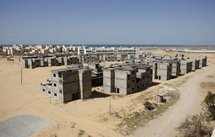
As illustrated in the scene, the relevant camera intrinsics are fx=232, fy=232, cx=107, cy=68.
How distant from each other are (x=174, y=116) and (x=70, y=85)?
19269 millimetres

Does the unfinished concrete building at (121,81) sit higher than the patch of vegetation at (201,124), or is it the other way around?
the unfinished concrete building at (121,81)

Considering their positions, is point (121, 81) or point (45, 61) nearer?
point (121, 81)

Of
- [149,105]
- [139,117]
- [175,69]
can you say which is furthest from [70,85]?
[175,69]

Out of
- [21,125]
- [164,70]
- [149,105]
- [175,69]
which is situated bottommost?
[21,125]

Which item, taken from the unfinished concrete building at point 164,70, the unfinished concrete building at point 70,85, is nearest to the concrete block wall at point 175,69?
the unfinished concrete building at point 164,70

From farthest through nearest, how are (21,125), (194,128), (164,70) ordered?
(164,70)
(21,125)
(194,128)

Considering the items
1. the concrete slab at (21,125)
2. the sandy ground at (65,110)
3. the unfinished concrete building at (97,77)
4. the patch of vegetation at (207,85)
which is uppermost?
the unfinished concrete building at (97,77)

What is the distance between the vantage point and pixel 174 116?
35594mm

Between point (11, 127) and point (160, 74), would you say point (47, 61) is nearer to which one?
point (160, 74)

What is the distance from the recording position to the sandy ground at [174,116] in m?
29.8

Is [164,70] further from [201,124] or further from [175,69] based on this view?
[201,124]

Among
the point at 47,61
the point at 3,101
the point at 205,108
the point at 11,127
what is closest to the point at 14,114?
the point at 11,127

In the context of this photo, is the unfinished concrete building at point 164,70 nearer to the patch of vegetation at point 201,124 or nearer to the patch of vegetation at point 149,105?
the patch of vegetation at point 149,105

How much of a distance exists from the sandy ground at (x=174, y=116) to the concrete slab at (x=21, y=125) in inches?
531
